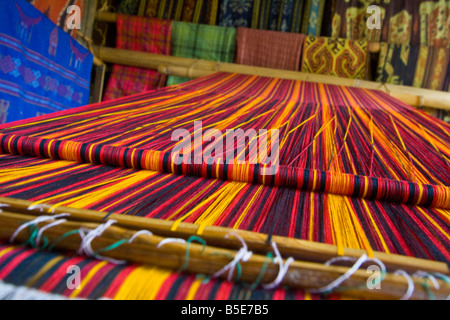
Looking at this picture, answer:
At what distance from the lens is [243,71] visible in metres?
2.03

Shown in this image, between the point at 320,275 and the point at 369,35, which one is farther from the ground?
the point at 369,35

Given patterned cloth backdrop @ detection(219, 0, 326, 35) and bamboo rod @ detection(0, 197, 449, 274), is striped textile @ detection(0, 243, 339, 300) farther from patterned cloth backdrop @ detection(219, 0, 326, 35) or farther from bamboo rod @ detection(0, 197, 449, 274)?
patterned cloth backdrop @ detection(219, 0, 326, 35)

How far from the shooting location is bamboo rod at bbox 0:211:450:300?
0.35m

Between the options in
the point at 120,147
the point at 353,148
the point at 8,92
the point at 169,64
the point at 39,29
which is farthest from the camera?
the point at 169,64

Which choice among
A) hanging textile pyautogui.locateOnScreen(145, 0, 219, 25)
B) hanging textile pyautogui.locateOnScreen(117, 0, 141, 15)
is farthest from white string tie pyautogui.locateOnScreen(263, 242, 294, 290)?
hanging textile pyautogui.locateOnScreen(117, 0, 141, 15)

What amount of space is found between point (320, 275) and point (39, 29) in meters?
1.91

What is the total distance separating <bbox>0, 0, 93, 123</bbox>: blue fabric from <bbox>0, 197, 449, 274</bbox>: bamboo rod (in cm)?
131

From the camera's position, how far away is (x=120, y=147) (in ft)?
Answer: 2.32

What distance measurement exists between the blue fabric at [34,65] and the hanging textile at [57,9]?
16 cm

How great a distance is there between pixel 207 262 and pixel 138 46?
222cm

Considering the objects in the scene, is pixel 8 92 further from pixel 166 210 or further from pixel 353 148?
pixel 353 148

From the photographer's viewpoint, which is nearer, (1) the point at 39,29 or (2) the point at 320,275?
(2) the point at 320,275

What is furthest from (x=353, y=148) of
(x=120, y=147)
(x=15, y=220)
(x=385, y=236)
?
(x=15, y=220)
